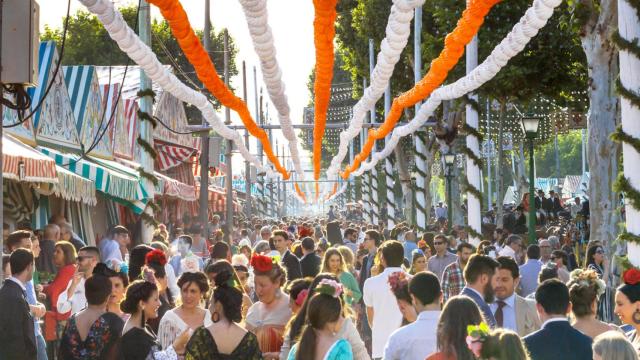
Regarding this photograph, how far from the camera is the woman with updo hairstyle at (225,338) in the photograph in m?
7.70

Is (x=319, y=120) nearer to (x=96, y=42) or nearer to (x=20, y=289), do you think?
(x=20, y=289)

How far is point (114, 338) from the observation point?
856 centimetres

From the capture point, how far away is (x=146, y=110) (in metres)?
19.7

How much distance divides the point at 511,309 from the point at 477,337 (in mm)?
4286

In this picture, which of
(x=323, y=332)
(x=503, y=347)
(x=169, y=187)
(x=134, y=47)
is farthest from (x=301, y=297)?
(x=169, y=187)

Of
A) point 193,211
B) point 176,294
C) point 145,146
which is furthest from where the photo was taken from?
point 193,211

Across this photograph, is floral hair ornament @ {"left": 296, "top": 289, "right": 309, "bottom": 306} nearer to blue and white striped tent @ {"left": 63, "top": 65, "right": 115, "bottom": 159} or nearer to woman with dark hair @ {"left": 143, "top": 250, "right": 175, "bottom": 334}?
woman with dark hair @ {"left": 143, "top": 250, "right": 175, "bottom": 334}

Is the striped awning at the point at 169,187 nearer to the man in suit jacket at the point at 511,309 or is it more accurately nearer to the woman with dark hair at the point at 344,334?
the man in suit jacket at the point at 511,309

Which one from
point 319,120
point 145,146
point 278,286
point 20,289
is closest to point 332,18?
point 278,286

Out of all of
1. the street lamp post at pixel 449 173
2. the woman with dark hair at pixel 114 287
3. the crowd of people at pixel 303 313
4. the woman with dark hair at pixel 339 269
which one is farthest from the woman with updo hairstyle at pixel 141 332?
the street lamp post at pixel 449 173

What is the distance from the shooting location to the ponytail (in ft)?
24.2

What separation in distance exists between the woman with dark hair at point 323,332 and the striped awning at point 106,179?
1321 centimetres

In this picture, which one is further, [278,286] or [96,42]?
[96,42]

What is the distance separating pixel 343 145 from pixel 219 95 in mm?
16873
